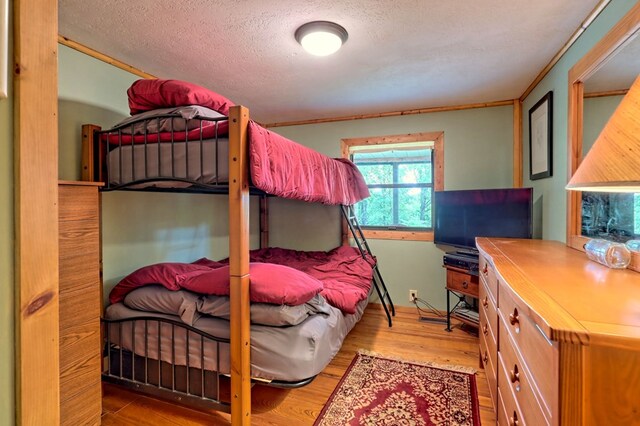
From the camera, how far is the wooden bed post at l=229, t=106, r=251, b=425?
5.08 feet

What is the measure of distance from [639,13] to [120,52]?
296cm

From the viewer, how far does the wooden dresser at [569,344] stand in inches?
26.6

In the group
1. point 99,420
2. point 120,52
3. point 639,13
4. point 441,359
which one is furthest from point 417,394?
point 120,52

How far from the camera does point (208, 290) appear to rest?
1.77 meters

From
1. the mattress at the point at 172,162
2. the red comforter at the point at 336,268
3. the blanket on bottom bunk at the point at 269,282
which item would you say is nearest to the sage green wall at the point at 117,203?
the blanket on bottom bunk at the point at 269,282

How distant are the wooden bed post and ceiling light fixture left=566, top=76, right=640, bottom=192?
132 centimetres

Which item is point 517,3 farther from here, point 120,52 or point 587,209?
point 120,52

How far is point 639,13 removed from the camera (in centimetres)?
135

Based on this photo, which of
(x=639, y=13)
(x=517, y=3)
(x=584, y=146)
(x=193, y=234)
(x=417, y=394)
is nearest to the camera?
(x=639, y=13)

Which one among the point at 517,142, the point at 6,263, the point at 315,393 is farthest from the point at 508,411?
the point at 517,142

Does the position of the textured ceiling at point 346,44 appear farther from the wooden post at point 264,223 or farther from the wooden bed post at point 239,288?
the wooden post at point 264,223

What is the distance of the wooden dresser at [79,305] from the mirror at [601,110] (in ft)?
8.60

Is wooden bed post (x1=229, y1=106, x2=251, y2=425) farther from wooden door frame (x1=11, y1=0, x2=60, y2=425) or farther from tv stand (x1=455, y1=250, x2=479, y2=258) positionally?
tv stand (x1=455, y1=250, x2=479, y2=258)

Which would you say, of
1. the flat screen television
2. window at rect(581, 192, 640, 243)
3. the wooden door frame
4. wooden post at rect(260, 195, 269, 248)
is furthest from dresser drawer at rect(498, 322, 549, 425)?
wooden post at rect(260, 195, 269, 248)
